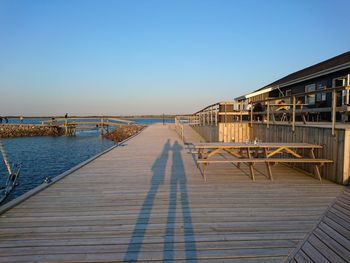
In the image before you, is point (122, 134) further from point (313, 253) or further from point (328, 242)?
point (313, 253)

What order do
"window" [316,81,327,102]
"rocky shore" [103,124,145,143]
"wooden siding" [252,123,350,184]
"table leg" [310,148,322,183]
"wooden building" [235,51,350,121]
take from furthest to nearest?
"rocky shore" [103,124,145,143] < "window" [316,81,327,102] < "wooden building" [235,51,350,121] < "table leg" [310,148,322,183] < "wooden siding" [252,123,350,184]

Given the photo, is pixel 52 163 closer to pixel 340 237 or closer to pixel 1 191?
pixel 1 191

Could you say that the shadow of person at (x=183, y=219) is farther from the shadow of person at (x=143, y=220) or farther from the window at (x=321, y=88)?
the window at (x=321, y=88)

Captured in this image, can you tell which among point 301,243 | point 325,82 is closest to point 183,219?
point 301,243

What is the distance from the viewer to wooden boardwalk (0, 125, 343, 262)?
2.56 meters

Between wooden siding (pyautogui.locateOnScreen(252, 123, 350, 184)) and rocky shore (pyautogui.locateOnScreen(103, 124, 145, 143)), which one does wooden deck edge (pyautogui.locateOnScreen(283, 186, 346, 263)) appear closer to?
wooden siding (pyautogui.locateOnScreen(252, 123, 350, 184))

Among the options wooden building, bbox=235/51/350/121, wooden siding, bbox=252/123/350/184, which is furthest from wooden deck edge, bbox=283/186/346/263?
wooden building, bbox=235/51/350/121

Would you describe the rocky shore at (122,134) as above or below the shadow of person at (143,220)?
below

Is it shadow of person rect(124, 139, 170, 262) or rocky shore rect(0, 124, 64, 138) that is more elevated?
shadow of person rect(124, 139, 170, 262)

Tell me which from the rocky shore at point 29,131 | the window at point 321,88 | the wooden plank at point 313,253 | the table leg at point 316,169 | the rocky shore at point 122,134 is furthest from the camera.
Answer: the rocky shore at point 29,131

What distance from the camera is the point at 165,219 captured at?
3.37m

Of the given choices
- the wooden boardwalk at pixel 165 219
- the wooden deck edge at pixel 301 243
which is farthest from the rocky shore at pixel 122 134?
the wooden deck edge at pixel 301 243

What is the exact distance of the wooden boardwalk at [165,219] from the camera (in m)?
2.56

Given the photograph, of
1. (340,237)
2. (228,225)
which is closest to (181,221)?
(228,225)
